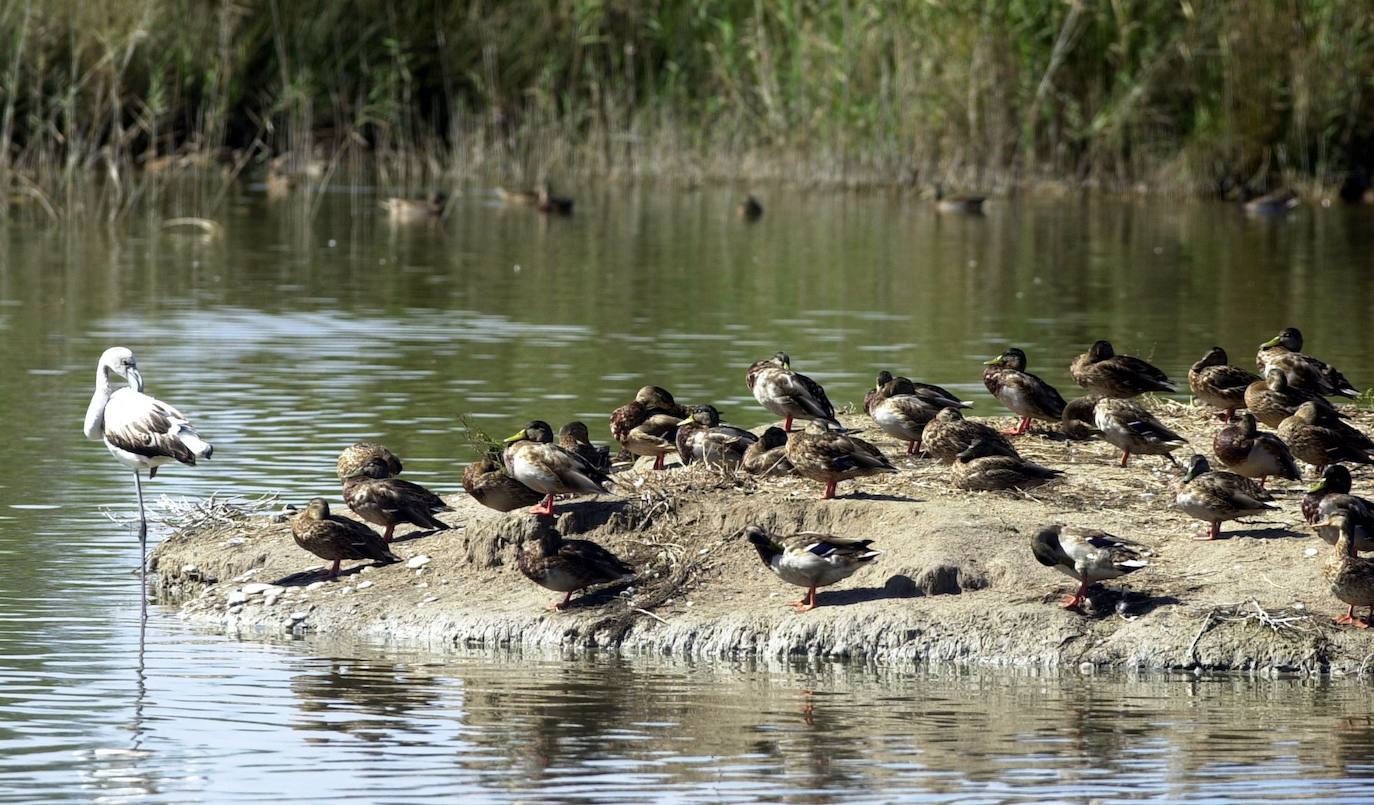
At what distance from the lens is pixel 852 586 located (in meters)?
11.3

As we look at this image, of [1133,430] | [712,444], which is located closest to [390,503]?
[712,444]

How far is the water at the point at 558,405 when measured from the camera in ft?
28.9

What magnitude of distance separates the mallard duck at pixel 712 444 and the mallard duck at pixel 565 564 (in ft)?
5.32

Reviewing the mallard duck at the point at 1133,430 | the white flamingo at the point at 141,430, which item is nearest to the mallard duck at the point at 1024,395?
the mallard duck at the point at 1133,430

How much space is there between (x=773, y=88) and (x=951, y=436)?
29.1 m

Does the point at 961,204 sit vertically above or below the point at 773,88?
below

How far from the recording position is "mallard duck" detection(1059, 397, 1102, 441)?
13789 millimetres

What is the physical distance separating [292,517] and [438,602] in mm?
1634

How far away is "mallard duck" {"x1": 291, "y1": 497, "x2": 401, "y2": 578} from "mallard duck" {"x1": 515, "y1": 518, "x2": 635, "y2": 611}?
985 millimetres

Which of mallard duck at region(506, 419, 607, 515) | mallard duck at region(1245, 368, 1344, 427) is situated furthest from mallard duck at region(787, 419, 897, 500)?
mallard duck at region(1245, 368, 1344, 427)

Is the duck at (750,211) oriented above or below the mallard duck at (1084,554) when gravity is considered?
above

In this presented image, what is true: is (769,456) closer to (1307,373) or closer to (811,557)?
(811,557)

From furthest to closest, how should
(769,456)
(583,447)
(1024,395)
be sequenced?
(1024,395), (583,447), (769,456)

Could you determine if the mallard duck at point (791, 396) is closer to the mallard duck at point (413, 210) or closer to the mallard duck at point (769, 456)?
the mallard duck at point (769, 456)
